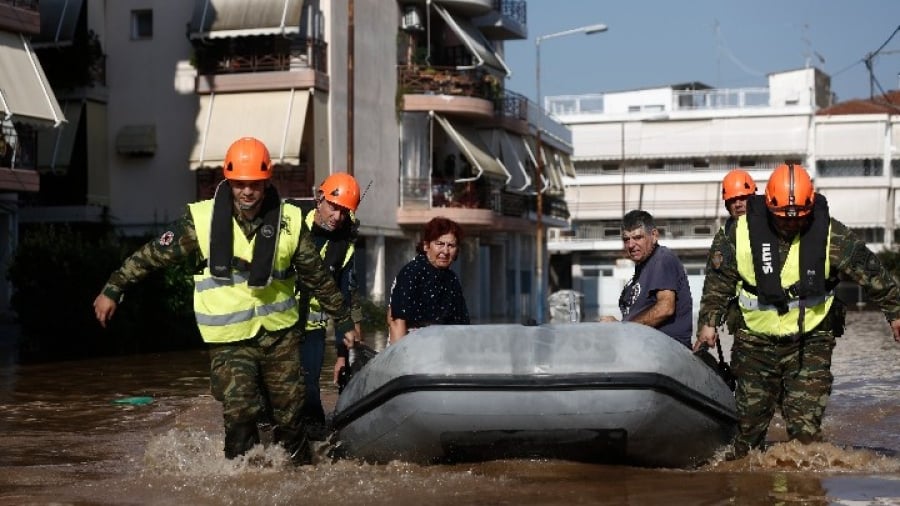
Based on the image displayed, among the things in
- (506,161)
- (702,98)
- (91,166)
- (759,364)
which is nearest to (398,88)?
(506,161)

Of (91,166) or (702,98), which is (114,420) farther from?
(702,98)

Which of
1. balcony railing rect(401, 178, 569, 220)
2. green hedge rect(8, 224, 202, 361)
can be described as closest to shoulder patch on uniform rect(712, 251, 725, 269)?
green hedge rect(8, 224, 202, 361)

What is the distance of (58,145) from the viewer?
36.2 meters

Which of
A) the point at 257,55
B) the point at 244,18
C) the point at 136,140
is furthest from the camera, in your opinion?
the point at 136,140

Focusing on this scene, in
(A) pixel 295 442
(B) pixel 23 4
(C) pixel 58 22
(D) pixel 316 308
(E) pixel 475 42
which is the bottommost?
(A) pixel 295 442

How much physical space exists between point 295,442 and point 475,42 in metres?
37.0

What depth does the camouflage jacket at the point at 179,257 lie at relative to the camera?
8.50 m

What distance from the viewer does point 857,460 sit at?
9.12 m

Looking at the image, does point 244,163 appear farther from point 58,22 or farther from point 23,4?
point 58,22

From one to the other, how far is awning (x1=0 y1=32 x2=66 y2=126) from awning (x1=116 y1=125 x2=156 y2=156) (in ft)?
30.9

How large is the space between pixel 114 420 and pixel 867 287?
698 cm

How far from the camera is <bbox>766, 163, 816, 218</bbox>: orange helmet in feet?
28.7

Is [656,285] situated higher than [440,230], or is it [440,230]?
[440,230]

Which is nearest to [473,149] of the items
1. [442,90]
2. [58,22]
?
[442,90]
